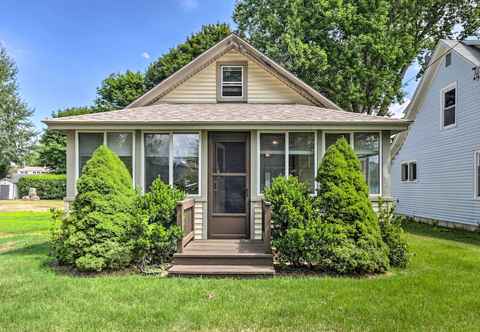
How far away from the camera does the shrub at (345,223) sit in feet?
19.5

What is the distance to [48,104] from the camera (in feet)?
124

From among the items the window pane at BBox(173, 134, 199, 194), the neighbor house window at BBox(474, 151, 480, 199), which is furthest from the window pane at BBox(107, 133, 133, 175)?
the neighbor house window at BBox(474, 151, 480, 199)

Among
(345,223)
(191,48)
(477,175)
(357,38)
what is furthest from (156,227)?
(191,48)

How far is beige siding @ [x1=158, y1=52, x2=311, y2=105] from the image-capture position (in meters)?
9.88

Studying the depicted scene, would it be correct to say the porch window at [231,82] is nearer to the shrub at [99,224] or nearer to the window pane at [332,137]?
the window pane at [332,137]

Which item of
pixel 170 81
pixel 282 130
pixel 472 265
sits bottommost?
pixel 472 265

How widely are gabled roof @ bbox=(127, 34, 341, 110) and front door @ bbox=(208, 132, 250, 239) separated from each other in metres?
2.66

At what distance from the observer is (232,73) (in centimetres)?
995

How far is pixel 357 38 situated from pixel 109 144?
50.1 ft

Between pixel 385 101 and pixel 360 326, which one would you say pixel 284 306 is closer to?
pixel 360 326

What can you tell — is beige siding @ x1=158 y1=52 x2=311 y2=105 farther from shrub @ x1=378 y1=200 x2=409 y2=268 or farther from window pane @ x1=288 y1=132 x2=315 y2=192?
→ shrub @ x1=378 y1=200 x2=409 y2=268

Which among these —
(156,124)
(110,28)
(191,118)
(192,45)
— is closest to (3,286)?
(156,124)

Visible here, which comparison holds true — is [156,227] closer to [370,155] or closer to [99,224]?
[99,224]

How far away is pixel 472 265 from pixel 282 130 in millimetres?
4596
